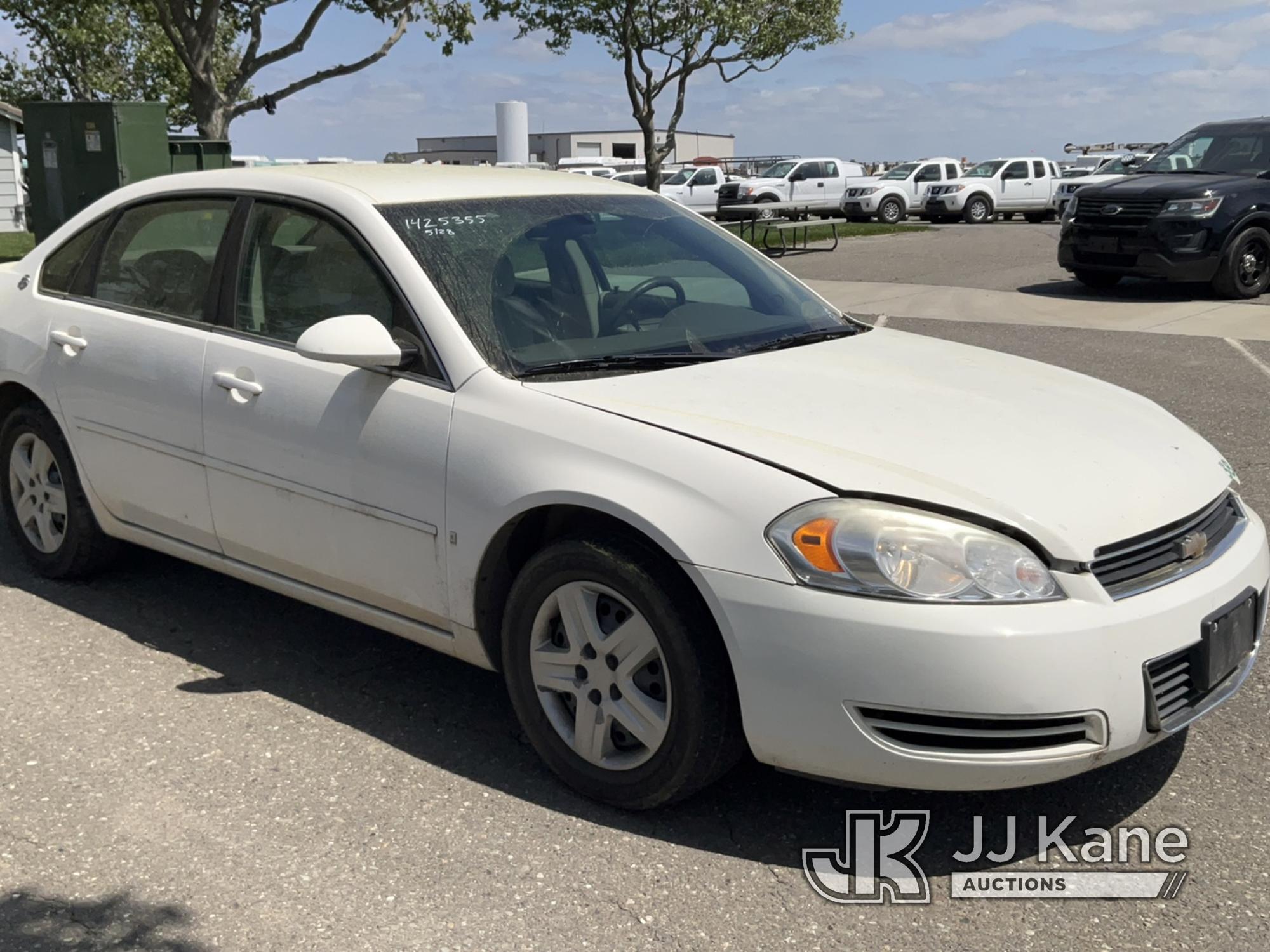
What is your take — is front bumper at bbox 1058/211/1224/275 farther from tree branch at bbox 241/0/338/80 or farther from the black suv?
tree branch at bbox 241/0/338/80

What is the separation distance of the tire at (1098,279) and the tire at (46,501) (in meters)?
12.8

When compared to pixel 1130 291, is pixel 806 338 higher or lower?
higher

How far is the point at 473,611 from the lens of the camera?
3615 millimetres

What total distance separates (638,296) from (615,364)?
512mm

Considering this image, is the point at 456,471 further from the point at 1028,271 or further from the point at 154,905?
the point at 1028,271

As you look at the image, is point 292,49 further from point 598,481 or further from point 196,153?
point 598,481

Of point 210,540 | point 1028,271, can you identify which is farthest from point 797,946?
point 1028,271

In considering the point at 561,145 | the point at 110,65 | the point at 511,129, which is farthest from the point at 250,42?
the point at 561,145

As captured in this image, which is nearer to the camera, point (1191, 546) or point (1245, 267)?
point (1191, 546)

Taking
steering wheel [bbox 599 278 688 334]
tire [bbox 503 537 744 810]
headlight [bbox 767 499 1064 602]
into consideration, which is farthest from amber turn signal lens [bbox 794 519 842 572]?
steering wheel [bbox 599 278 688 334]

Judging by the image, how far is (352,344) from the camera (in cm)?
A: 364

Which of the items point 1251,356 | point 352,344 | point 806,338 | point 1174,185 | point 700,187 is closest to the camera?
point 352,344

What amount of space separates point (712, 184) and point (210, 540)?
33.8 m

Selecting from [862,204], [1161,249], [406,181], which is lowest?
[862,204]
